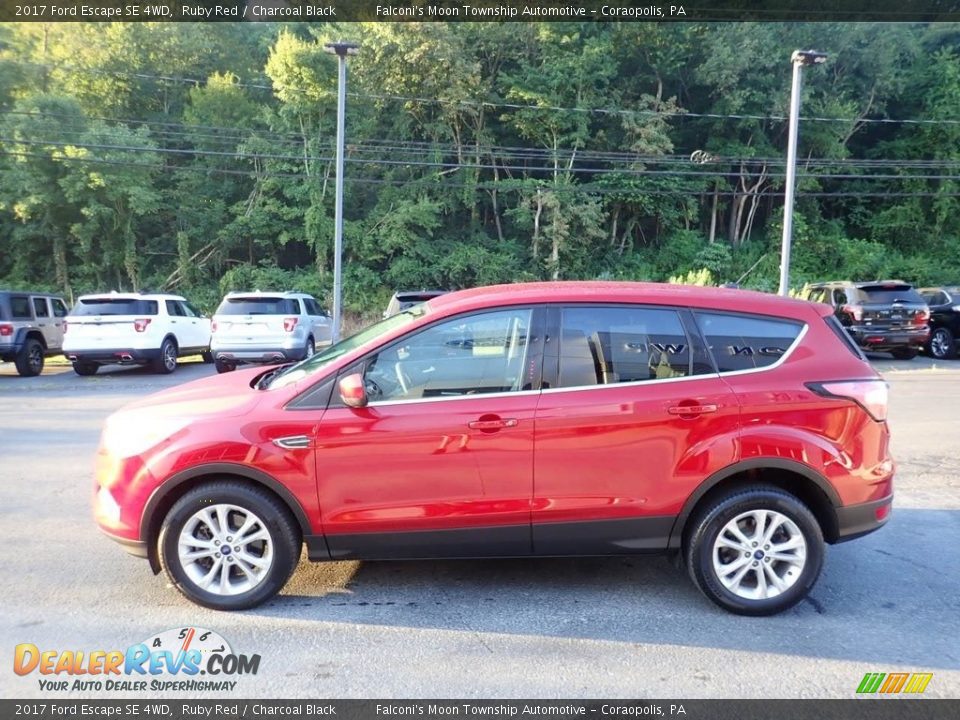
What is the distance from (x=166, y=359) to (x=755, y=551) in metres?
13.5

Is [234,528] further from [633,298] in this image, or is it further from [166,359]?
[166,359]

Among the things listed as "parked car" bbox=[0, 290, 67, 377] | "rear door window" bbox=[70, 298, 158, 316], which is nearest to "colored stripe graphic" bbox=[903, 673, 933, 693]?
"rear door window" bbox=[70, 298, 158, 316]

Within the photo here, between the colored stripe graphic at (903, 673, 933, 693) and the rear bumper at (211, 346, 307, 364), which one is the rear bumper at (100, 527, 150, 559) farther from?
the rear bumper at (211, 346, 307, 364)

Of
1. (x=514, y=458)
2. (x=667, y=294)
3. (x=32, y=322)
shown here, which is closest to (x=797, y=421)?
(x=667, y=294)

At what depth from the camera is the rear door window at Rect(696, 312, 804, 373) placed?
3660mm

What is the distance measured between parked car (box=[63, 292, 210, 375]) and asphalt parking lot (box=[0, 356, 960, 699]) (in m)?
9.35

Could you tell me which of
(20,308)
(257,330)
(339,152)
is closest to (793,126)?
(339,152)

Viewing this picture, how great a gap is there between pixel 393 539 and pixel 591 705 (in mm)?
1310

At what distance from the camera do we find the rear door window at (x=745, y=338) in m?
3.66

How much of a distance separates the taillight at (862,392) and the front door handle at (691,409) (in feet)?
1.91

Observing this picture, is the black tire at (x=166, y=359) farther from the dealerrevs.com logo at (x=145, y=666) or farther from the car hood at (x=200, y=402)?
the dealerrevs.com logo at (x=145, y=666)

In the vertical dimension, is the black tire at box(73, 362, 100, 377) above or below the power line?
below

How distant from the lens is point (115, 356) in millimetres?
13500

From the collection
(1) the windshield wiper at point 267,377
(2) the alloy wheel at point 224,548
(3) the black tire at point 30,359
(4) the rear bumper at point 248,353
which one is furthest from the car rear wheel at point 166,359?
(2) the alloy wheel at point 224,548
